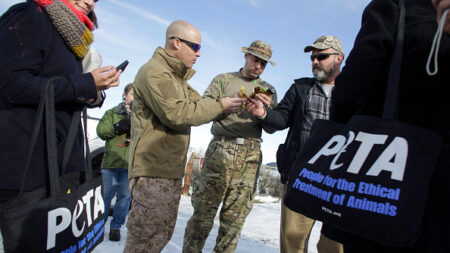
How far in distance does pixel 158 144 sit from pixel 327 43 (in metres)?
1.99

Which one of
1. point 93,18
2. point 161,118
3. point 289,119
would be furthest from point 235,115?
point 93,18

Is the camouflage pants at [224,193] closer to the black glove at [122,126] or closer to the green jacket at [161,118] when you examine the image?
the green jacket at [161,118]

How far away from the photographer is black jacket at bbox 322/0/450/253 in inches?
37.4

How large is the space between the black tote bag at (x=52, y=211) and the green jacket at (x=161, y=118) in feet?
1.73

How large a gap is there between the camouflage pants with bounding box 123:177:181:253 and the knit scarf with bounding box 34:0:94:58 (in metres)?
0.98

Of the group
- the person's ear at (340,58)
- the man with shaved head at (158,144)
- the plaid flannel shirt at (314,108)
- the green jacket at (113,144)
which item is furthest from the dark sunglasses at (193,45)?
the green jacket at (113,144)

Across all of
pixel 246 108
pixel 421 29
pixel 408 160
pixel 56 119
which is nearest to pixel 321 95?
pixel 246 108

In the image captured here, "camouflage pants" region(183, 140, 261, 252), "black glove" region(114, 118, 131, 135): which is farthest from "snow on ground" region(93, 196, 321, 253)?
"black glove" region(114, 118, 131, 135)

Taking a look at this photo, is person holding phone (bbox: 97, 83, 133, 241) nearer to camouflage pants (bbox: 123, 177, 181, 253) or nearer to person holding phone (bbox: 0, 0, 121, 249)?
camouflage pants (bbox: 123, 177, 181, 253)

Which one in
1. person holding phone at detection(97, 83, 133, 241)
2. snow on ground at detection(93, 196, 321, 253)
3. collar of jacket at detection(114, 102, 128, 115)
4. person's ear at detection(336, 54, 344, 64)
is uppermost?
person's ear at detection(336, 54, 344, 64)

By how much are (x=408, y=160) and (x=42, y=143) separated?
1.51m

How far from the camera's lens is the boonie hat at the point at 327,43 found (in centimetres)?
312

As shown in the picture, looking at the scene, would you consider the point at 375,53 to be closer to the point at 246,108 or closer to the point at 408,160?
the point at 408,160

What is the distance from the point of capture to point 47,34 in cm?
150
